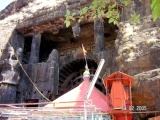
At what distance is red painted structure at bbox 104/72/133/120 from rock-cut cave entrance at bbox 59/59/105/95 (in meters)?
5.62

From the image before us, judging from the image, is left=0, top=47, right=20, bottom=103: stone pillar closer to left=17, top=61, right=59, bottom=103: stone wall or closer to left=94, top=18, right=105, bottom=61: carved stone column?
left=17, top=61, right=59, bottom=103: stone wall

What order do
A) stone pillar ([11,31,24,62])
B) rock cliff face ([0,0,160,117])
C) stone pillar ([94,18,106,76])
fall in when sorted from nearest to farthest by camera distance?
rock cliff face ([0,0,160,117]) < stone pillar ([94,18,106,76]) < stone pillar ([11,31,24,62])

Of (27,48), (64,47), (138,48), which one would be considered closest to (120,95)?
(138,48)

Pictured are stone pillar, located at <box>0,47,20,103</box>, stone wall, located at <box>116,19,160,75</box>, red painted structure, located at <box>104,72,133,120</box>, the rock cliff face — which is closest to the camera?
red painted structure, located at <box>104,72,133,120</box>

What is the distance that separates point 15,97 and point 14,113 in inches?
211

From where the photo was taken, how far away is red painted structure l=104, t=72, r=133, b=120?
6211mm

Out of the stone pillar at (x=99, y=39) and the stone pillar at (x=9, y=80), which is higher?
the stone pillar at (x=99, y=39)

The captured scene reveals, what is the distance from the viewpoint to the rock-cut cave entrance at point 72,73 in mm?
12559

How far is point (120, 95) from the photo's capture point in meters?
6.45

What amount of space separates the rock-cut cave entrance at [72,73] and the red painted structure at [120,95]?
5.62 metres

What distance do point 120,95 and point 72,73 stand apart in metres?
6.93

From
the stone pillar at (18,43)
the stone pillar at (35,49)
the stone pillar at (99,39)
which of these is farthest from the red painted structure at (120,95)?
the stone pillar at (18,43)

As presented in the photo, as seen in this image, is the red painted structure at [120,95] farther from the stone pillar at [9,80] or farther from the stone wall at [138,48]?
the stone pillar at [9,80]

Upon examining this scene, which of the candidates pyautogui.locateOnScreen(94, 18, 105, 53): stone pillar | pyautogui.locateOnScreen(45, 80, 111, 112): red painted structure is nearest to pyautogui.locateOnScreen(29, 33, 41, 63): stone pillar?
pyautogui.locateOnScreen(94, 18, 105, 53): stone pillar
